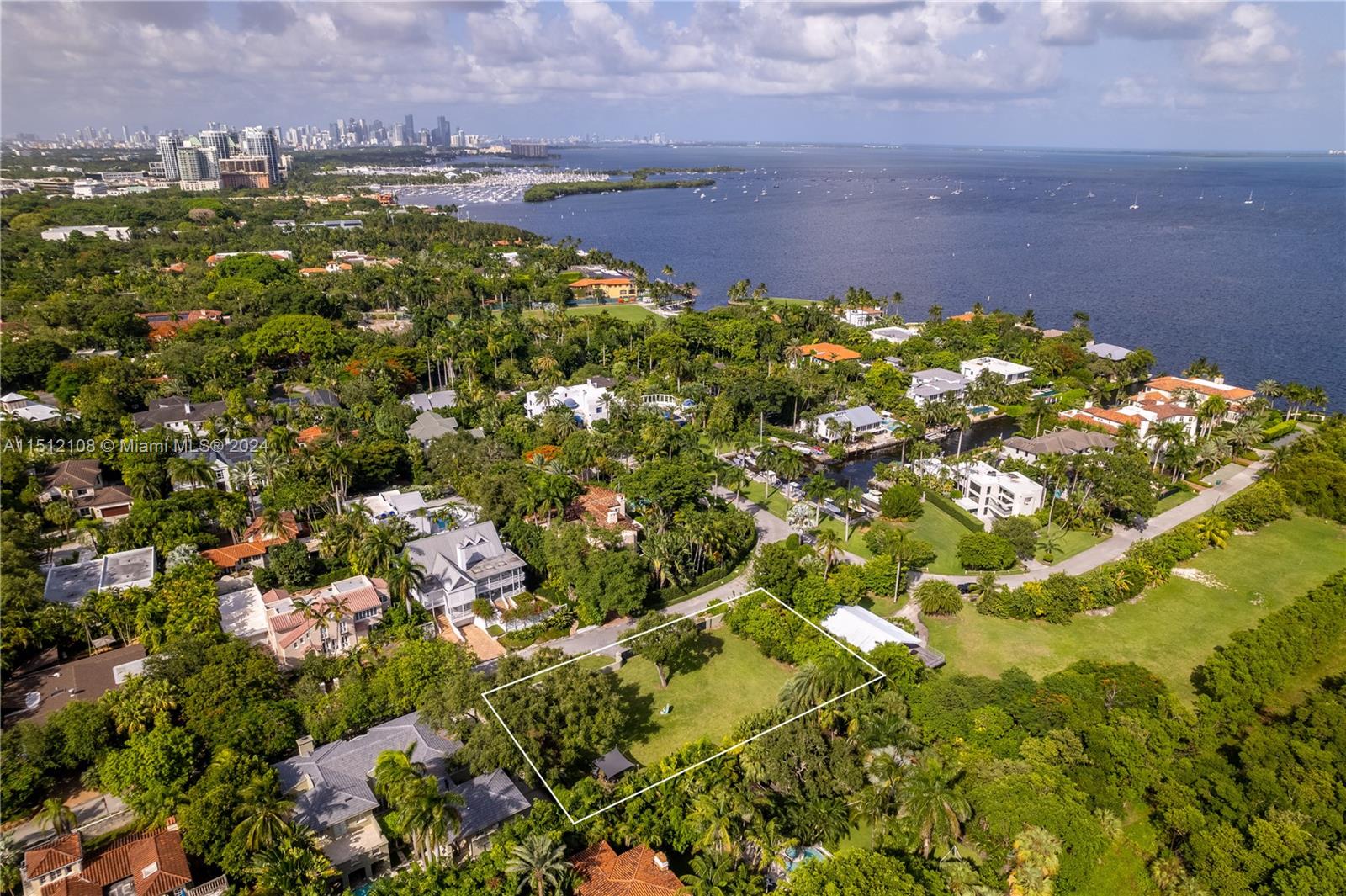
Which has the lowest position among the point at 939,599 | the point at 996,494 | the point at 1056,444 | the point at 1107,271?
the point at 939,599

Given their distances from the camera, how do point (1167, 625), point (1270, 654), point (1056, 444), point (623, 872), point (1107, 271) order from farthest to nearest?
point (1107, 271) < point (1056, 444) < point (1167, 625) < point (1270, 654) < point (623, 872)

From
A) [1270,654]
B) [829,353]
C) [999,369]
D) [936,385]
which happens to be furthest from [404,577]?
[999,369]

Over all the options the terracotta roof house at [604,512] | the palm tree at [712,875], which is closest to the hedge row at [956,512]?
the terracotta roof house at [604,512]

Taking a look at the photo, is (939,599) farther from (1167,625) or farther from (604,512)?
(604,512)

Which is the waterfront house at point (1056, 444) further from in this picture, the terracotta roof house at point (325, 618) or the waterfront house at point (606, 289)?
the waterfront house at point (606, 289)

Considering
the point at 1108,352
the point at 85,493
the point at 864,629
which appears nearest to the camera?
the point at 864,629

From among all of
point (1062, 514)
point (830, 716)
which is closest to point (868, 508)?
point (1062, 514)

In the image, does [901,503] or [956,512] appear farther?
[956,512]
